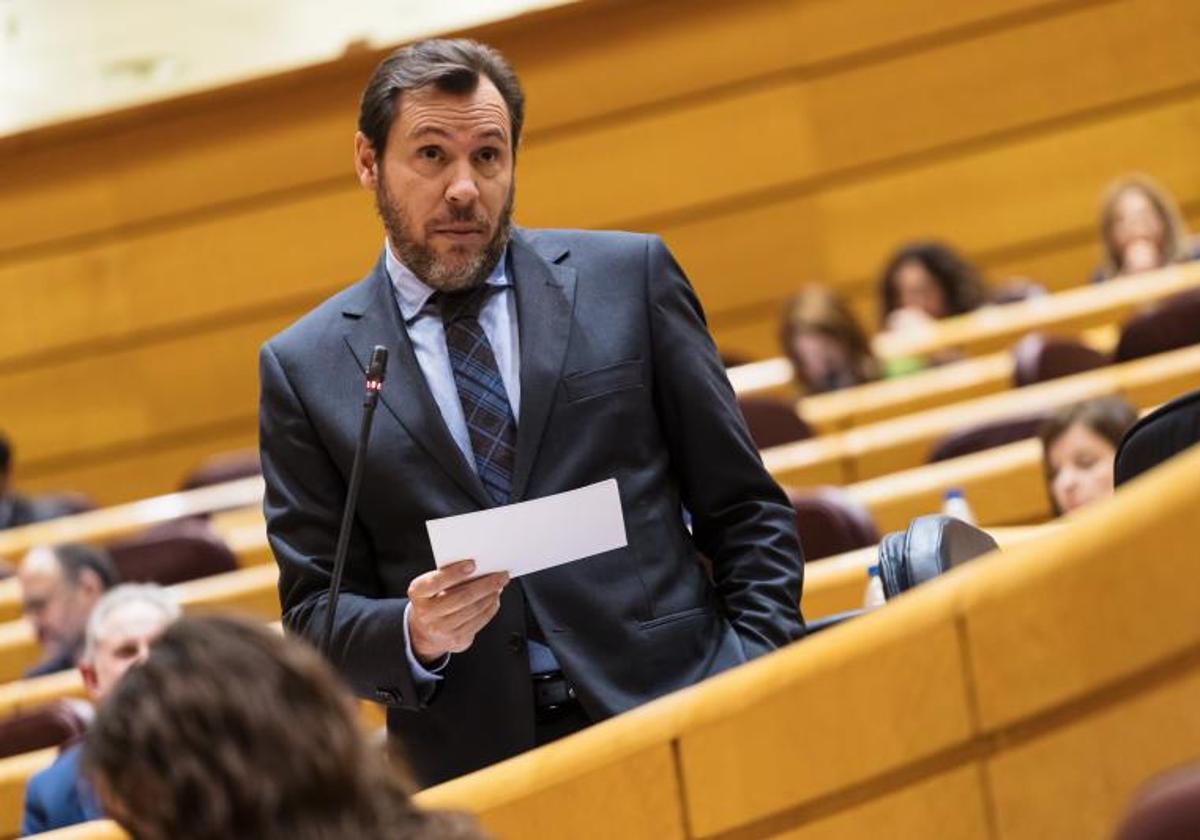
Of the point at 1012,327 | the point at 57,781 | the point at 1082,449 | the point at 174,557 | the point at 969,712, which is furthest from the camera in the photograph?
the point at 1012,327

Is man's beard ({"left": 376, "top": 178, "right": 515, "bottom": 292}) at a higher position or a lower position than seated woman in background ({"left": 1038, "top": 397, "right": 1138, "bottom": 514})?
higher

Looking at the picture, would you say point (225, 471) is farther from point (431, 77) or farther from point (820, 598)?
point (431, 77)

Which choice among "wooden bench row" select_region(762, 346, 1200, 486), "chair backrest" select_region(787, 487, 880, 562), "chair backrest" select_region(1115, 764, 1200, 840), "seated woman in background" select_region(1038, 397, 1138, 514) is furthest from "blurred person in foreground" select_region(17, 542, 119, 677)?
"chair backrest" select_region(1115, 764, 1200, 840)

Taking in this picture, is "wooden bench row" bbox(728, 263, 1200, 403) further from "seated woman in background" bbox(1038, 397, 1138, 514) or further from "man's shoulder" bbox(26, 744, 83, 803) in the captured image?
"man's shoulder" bbox(26, 744, 83, 803)

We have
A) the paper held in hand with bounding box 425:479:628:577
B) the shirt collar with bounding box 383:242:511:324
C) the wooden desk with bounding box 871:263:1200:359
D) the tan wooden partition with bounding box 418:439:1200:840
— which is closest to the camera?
the tan wooden partition with bounding box 418:439:1200:840

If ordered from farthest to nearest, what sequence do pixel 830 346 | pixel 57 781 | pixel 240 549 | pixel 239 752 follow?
1. pixel 830 346
2. pixel 240 549
3. pixel 57 781
4. pixel 239 752

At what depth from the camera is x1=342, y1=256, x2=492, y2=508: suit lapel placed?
82.7 inches

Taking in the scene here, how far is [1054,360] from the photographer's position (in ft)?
17.0

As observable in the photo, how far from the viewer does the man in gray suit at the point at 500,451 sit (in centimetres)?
210

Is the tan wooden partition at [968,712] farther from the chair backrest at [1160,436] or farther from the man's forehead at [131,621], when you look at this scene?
the man's forehead at [131,621]

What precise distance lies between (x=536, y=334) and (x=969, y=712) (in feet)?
2.15

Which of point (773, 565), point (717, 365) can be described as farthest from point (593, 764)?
point (717, 365)

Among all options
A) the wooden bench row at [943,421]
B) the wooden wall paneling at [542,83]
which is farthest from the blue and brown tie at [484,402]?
the wooden wall paneling at [542,83]

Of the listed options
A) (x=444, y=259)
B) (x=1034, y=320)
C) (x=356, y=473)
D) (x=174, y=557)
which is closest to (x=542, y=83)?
(x=1034, y=320)
